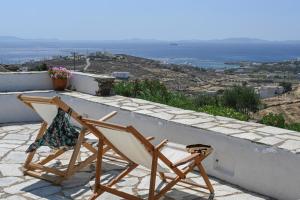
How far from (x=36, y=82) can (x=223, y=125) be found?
3.97m

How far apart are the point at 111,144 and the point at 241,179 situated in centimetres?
141

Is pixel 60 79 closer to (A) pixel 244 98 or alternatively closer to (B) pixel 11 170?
(B) pixel 11 170

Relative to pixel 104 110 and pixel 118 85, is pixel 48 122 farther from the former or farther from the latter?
pixel 118 85

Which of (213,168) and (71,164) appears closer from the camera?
(71,164)

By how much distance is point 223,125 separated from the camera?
4750 millimetres

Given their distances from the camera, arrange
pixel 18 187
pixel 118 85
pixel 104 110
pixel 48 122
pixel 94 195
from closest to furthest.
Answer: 1. pixel 94 195
2. pixel 18 187
3. pixel 48 122
4. pixel 104 110
5. pixel 118 85

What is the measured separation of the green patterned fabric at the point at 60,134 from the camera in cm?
409

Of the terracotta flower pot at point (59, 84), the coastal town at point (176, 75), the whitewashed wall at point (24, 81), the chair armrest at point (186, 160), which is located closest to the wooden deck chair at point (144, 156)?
the chair armrest at point (186, 160)

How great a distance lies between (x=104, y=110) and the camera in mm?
6098

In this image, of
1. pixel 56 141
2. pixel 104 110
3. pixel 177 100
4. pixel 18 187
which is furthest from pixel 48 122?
pixel 177 100

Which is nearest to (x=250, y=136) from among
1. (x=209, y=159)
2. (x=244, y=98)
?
(x=209, y=159)

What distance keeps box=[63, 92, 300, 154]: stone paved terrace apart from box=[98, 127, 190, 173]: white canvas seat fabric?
A: 804 mm

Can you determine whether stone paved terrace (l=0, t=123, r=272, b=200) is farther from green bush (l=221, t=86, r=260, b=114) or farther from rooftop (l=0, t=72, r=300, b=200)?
green bush (l=221, t=86, r=260, b=114)

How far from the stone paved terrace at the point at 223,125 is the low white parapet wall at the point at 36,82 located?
36.7 inches
